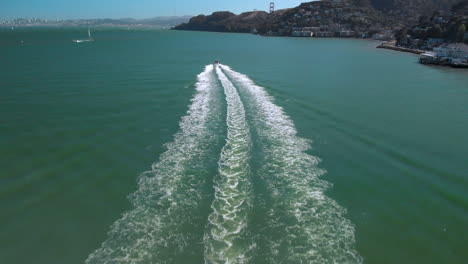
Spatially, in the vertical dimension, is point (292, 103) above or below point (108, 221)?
above

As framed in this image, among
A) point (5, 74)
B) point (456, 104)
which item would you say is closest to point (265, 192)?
point (456, 104)

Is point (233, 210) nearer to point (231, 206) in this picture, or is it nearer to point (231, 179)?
point (231, 206)

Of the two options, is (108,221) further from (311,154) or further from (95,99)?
(95,99)

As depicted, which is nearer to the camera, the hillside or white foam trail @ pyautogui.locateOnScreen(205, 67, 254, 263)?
white foam trail @ pyautogui.locateOnScreen(205, 67, 254, 263)

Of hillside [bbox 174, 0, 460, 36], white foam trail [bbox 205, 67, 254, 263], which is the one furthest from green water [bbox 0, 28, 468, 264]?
hillside [bbox 174, 0, 460, 36]

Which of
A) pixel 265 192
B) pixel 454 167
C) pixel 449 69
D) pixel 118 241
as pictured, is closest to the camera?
pixel 118 241

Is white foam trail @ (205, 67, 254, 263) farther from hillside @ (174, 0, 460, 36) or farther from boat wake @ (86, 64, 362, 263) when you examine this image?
hillside @ (174, 0, 460, 36)
